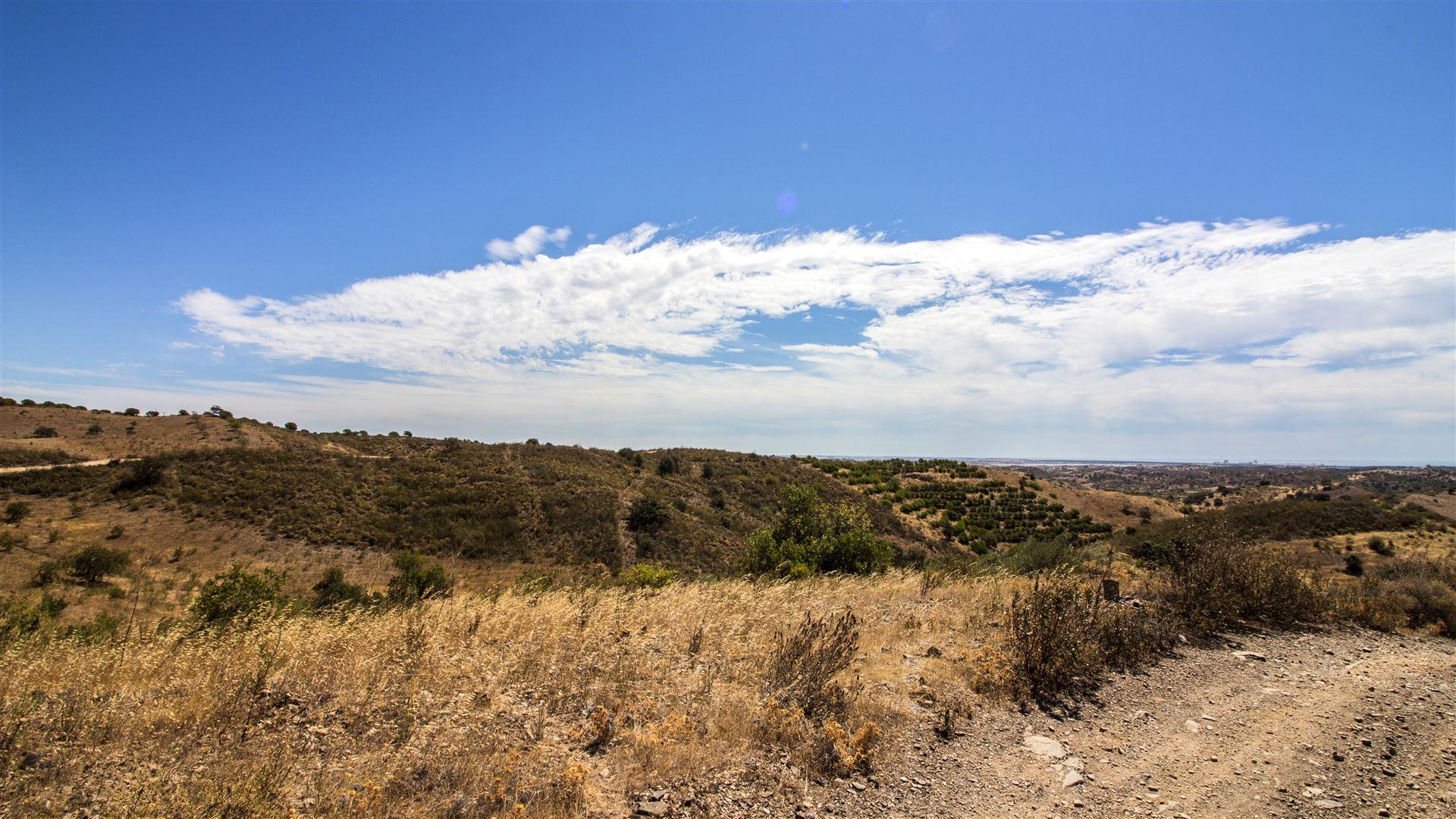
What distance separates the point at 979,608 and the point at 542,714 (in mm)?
7023

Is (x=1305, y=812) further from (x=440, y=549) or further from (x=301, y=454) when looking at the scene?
(x=301, y=454)

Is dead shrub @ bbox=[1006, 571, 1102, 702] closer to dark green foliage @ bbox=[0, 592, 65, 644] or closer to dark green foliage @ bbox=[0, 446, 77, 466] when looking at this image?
dark green foliage @ bbox=[0, 592, 65, 644]

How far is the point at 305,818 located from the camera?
3.12 m

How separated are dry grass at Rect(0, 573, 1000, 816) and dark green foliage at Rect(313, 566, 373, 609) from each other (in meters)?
10.6

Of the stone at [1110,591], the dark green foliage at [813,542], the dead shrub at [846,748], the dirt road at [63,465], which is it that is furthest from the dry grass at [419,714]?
the dirt road at [63,465]

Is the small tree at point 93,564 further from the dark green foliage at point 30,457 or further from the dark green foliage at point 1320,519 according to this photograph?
the dark green foliage at point 1320,519

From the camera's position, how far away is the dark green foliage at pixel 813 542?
15172mm

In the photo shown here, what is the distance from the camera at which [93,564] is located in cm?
1881

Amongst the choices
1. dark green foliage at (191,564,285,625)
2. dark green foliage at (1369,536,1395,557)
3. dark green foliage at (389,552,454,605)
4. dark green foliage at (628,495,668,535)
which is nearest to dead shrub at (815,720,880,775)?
dark green foliage at (389,552,454,605)

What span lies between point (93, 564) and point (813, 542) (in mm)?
25176

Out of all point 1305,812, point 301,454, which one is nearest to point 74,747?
point 1305,812

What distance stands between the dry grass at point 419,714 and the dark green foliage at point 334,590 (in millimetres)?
10603

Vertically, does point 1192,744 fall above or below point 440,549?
above

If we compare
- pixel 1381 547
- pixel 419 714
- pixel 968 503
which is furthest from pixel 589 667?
pixel 968 503
